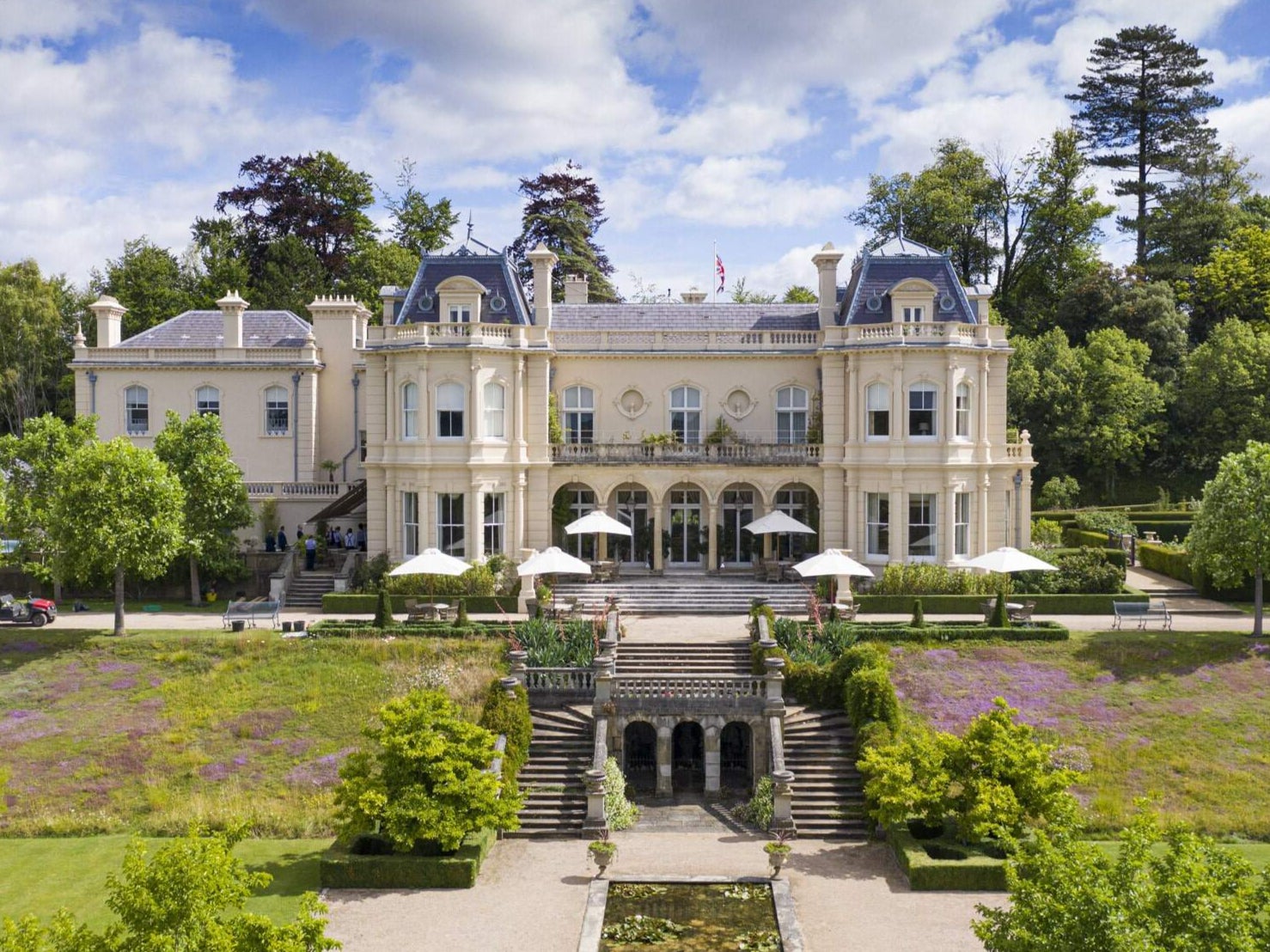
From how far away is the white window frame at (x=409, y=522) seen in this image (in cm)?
3966

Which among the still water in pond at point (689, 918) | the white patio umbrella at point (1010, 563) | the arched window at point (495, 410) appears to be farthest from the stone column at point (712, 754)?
the arched window at point (495, 410)

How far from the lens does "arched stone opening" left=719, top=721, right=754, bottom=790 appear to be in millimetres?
28859

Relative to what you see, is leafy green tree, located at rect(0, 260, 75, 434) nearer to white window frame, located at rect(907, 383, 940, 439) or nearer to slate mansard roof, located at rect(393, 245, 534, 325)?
slate mansard roof, located at rect(393, 245, 534, 325)

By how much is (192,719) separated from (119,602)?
6.78 metres

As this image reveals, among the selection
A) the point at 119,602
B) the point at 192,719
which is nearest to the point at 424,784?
the point at 192,719

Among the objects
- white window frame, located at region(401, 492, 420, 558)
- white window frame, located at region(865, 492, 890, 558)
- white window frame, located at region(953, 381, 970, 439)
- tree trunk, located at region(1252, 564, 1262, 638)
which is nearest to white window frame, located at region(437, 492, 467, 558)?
white window frame, located at region(401, 492, 420, 558)

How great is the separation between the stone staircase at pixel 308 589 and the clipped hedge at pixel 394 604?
1651mm

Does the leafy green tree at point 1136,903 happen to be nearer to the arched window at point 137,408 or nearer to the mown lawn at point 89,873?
the mown lawn at point 89,873

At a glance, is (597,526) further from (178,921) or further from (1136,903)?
(1136,903)

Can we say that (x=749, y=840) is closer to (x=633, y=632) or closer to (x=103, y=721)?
(x=633, y=632)

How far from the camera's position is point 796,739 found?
2792 centimetres

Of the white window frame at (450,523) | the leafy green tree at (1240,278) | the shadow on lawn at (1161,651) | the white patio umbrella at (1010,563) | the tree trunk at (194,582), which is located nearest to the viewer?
the shadow on lawn at (1161,651)

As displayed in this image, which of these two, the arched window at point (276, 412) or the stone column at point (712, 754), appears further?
the arched window at point (276, 412)

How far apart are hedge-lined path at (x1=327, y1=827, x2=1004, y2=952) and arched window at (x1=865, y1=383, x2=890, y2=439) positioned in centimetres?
1826
